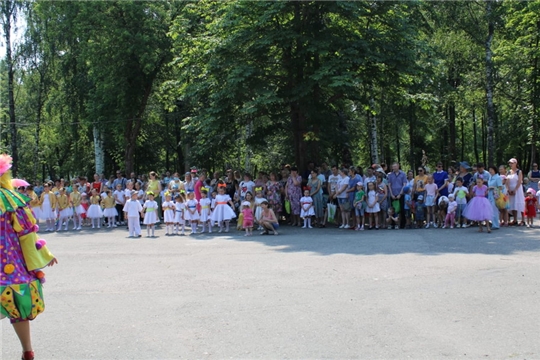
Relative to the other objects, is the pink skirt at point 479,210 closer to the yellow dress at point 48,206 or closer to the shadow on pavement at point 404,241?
the shadow on pavement at point 404,241

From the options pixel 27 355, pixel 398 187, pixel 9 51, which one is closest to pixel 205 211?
pixel 398 187

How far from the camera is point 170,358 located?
570 centimetres

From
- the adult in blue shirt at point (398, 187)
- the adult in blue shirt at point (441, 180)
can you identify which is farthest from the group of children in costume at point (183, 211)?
the adult in blue shirt at point (441, 180)

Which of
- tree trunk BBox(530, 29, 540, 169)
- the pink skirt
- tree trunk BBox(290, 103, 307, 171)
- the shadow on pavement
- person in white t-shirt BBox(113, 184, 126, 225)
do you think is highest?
tree trunk BBox(530, 29, 540, 169)

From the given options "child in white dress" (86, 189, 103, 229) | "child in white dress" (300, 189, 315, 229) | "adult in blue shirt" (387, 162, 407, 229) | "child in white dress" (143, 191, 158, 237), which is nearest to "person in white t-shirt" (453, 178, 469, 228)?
"adult in blue shirt" (387, 162, 407, 229)

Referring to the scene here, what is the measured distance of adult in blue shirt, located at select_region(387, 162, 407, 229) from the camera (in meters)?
17.3

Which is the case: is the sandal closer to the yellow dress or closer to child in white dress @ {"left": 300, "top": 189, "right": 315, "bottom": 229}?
child in white dress @ {"left": 300, "top": 189, "right": 315, "bottom": 229}

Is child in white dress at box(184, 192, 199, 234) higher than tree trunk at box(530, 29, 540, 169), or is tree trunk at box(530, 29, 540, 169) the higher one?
tree trunk at box(530, 29, 540, 169)

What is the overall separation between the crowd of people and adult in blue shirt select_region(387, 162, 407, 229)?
31 millimetres

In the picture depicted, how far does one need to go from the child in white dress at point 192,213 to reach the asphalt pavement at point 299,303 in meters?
4.64

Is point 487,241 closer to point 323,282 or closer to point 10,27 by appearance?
point 323,282

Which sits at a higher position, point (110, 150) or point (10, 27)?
point (10, 27)

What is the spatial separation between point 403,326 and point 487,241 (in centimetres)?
766

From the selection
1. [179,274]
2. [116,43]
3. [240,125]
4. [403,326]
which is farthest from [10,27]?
[403,326]
